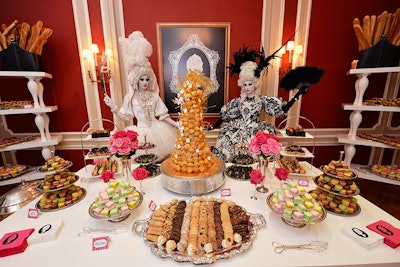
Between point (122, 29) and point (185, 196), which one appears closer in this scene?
point (185, 196)

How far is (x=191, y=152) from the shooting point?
6.10 feet

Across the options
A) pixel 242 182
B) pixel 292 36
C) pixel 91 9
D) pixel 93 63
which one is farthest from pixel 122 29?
pixel 242 182

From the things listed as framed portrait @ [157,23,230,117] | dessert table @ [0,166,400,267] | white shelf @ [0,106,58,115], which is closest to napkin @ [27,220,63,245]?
dessert table @ [0,166,400,267]

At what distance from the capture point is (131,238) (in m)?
1.30

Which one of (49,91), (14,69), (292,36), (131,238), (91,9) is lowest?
(131,238)

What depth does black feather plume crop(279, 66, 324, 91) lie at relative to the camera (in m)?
2.61

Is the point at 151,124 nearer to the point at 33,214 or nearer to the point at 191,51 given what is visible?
the point at 191,51

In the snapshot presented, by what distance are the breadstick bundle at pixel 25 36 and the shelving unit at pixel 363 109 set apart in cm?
455

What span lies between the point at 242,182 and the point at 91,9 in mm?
3450

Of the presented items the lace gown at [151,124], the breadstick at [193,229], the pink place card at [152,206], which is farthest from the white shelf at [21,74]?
the breadstick at [193,229]

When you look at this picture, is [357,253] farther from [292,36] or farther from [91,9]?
[91,9]

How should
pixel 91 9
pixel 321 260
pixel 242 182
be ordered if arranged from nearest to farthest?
pixel 321 260, pixel 242 182, pixel 91 9

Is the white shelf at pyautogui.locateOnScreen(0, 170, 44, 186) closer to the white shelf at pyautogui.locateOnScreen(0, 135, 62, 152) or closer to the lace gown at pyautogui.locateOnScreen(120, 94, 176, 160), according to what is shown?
the white shelf at pyautogui.locateOnScreen(0, 135, 62, 152)

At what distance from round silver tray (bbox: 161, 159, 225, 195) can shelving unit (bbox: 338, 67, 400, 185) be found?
251cm
